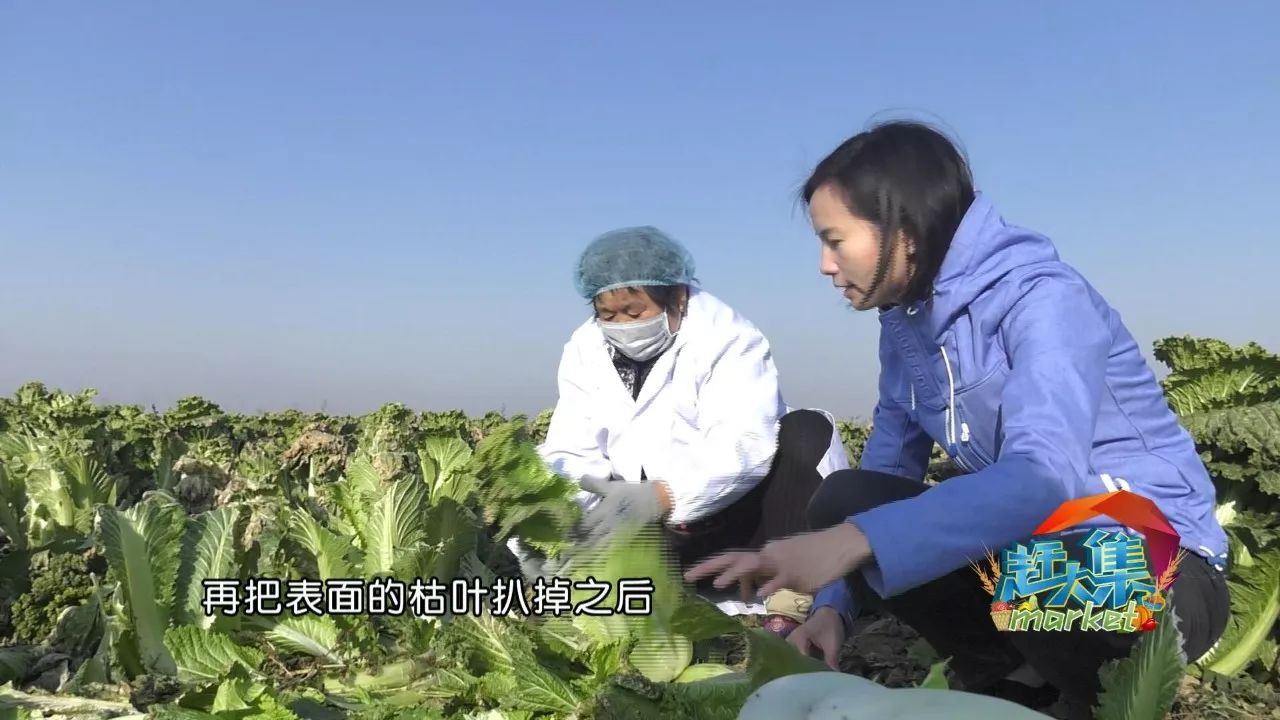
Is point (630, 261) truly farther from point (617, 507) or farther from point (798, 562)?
point (798, 562)

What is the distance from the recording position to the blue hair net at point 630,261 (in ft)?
11.6

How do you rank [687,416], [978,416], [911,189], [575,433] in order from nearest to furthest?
[911,189], [978,416], [687,416], [575,433]

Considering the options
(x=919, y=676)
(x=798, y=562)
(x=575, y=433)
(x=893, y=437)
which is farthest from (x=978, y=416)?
(x=575, y=433)

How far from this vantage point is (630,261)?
3521 millimetres

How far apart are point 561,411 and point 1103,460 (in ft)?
7.61

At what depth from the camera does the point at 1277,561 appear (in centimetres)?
287

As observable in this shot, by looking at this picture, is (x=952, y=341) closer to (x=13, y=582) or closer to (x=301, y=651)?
(x=301, y=651)

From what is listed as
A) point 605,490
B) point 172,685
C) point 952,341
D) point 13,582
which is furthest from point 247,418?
point 952,341

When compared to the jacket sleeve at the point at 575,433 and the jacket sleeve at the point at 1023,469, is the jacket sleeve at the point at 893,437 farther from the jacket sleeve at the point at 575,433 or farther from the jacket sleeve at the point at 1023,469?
the jacket sleeve at the point at 575,433

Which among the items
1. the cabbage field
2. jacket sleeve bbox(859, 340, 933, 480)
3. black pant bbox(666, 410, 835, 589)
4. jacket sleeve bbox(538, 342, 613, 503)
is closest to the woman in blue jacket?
jacket sleeve bbox(859, 340, 933, 480)

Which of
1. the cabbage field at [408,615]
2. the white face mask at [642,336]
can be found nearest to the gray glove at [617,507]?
the cabbage field at [408,615]

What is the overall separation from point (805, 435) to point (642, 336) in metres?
0.72

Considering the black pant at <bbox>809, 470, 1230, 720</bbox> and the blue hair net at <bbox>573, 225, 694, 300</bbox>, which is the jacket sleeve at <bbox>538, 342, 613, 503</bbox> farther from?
the black pant at <bbox>809, 470, 1230, 720</bbox>

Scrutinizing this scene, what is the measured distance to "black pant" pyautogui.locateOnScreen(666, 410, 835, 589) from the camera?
3.49 metres
